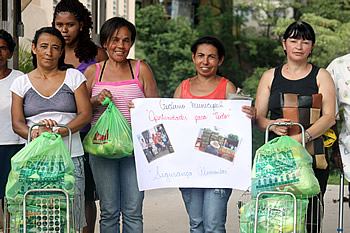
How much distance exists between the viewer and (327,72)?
3.65m

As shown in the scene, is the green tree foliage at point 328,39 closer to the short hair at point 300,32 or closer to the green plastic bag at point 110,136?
the short hair at point 300,32

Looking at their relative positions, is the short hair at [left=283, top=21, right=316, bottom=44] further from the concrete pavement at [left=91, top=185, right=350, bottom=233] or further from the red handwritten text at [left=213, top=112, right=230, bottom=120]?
the concrete pavement at [left=91, top=185, right=350, bottom=233]

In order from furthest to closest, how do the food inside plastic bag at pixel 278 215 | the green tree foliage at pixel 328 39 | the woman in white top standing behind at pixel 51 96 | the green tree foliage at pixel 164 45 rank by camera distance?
the green tree foliage at pixel 164 45 < the green tree foliage at pixel 328 39 < the woman in white top standing behind at pixel 51 96 < the food inside plastic bag at pixel 278 215

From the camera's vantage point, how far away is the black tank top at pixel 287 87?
3.59m

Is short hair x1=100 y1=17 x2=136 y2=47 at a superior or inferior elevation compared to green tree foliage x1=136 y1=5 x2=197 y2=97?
inferior

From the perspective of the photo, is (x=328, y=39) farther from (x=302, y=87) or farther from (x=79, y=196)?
(x=79, y=196)

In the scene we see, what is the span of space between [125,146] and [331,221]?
11.6ft

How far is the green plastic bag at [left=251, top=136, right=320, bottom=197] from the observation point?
3.18 m

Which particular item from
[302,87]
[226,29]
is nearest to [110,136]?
[302,87]

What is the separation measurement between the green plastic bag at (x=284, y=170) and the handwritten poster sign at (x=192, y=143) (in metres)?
0.41

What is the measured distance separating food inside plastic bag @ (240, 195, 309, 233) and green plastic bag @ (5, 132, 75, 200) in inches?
44.1

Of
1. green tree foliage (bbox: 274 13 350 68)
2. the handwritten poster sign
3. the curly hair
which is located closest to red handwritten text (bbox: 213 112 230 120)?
the handwritten poster sign

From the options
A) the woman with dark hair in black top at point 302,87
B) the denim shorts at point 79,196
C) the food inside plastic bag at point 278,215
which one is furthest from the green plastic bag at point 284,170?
the denim shorts at point 79,196

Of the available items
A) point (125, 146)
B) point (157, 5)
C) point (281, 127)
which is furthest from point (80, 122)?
point (157, 5)
